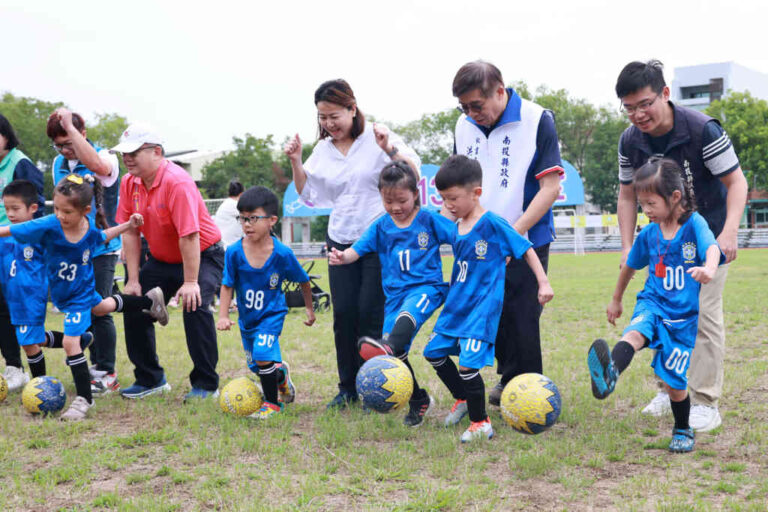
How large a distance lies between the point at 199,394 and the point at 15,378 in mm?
1973

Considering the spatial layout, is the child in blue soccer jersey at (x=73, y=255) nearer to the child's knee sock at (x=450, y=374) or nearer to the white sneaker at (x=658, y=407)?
the child's knee sock at (x=450, y=374)

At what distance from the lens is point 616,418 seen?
4.84m

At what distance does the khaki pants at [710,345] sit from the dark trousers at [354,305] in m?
2.35

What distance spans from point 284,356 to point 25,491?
4.14 meters

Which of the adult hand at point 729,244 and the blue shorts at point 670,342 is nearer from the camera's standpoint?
the blue shorts at point 670,342

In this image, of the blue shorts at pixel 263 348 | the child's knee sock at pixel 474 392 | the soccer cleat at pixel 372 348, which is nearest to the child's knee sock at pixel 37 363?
the blue shorts at pixel 263 348

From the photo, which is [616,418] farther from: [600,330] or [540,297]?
[600,330]

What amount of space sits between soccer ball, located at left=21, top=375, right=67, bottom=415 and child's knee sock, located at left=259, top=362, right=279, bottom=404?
1.65 meters

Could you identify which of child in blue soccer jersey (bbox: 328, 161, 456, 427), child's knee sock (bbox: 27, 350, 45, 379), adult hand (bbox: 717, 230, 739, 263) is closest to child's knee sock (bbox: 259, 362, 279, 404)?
child in blue soccer jersey (bbox: 328, 161, 456, 427)

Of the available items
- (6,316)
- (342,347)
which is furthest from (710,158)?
(6,316)

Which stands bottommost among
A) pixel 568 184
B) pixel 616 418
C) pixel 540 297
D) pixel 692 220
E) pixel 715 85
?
pixel 616 418

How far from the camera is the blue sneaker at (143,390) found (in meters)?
5.73

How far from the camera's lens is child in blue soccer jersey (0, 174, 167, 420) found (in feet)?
16.9

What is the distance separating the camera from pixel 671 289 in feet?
13.5
